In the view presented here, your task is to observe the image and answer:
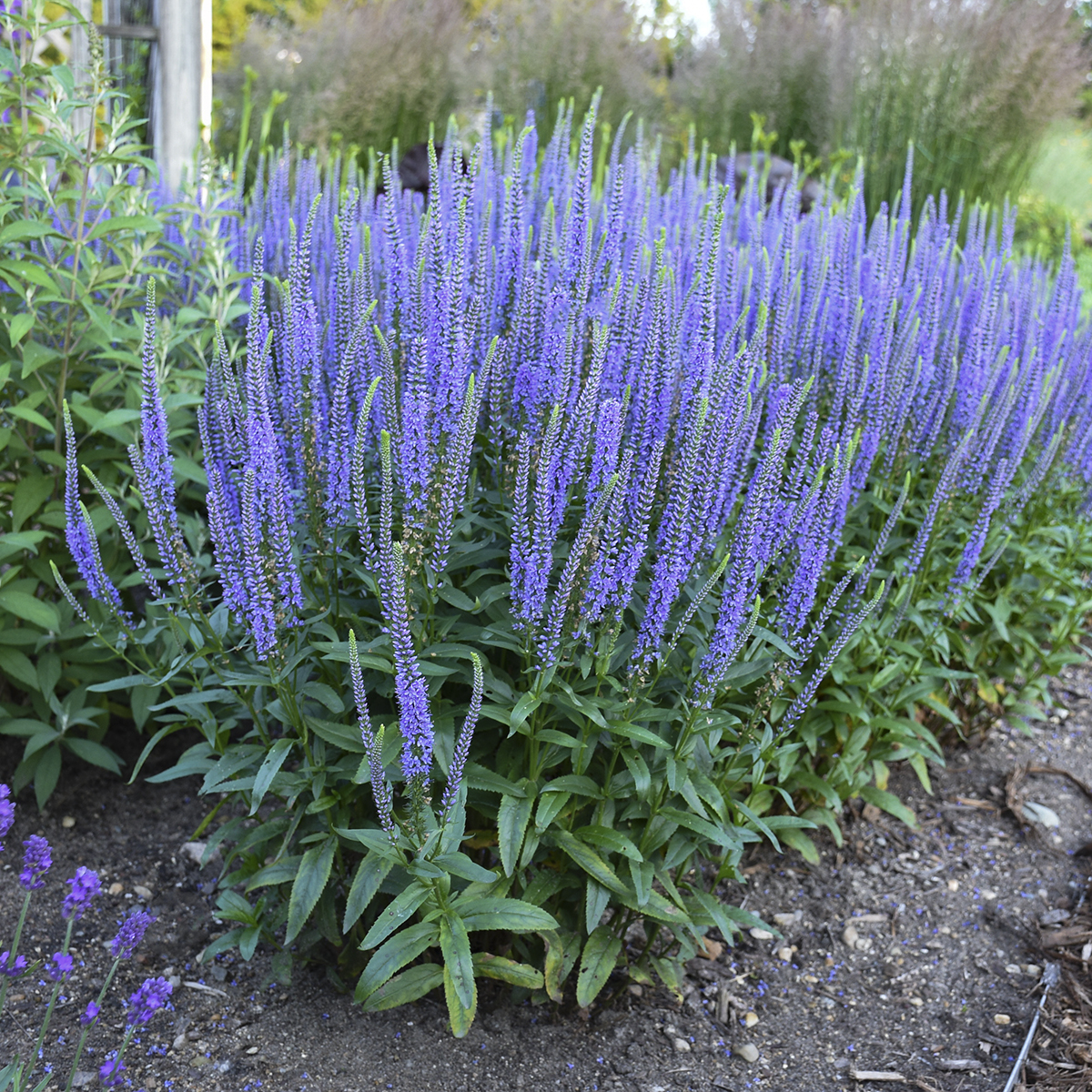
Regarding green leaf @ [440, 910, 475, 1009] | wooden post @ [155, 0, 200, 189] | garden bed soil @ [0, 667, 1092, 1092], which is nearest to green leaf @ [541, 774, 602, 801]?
green leaf @ [440, 910, 475, 1009]

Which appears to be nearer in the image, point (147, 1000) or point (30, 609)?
point (147, 1000)

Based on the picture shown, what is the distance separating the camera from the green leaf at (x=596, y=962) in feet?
8.46

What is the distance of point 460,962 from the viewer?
214 cm

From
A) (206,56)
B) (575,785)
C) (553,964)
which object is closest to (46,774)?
(553,964)

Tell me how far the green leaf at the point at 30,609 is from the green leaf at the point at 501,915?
1.64 metres

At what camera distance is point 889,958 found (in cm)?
334

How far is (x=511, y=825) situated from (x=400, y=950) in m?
0.37

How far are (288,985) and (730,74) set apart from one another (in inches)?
399

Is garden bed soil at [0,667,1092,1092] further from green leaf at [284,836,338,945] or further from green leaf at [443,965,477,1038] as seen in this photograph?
green leaf at [284,836,338,945]

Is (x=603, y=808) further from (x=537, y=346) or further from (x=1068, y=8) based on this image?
(x=1068, y=8)

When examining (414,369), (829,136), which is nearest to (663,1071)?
(414,369)

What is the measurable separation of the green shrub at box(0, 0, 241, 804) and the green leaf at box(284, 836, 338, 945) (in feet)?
3.19

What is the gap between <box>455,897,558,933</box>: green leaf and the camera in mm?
2242

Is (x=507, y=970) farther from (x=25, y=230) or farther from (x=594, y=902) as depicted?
(x=25, y=230)
